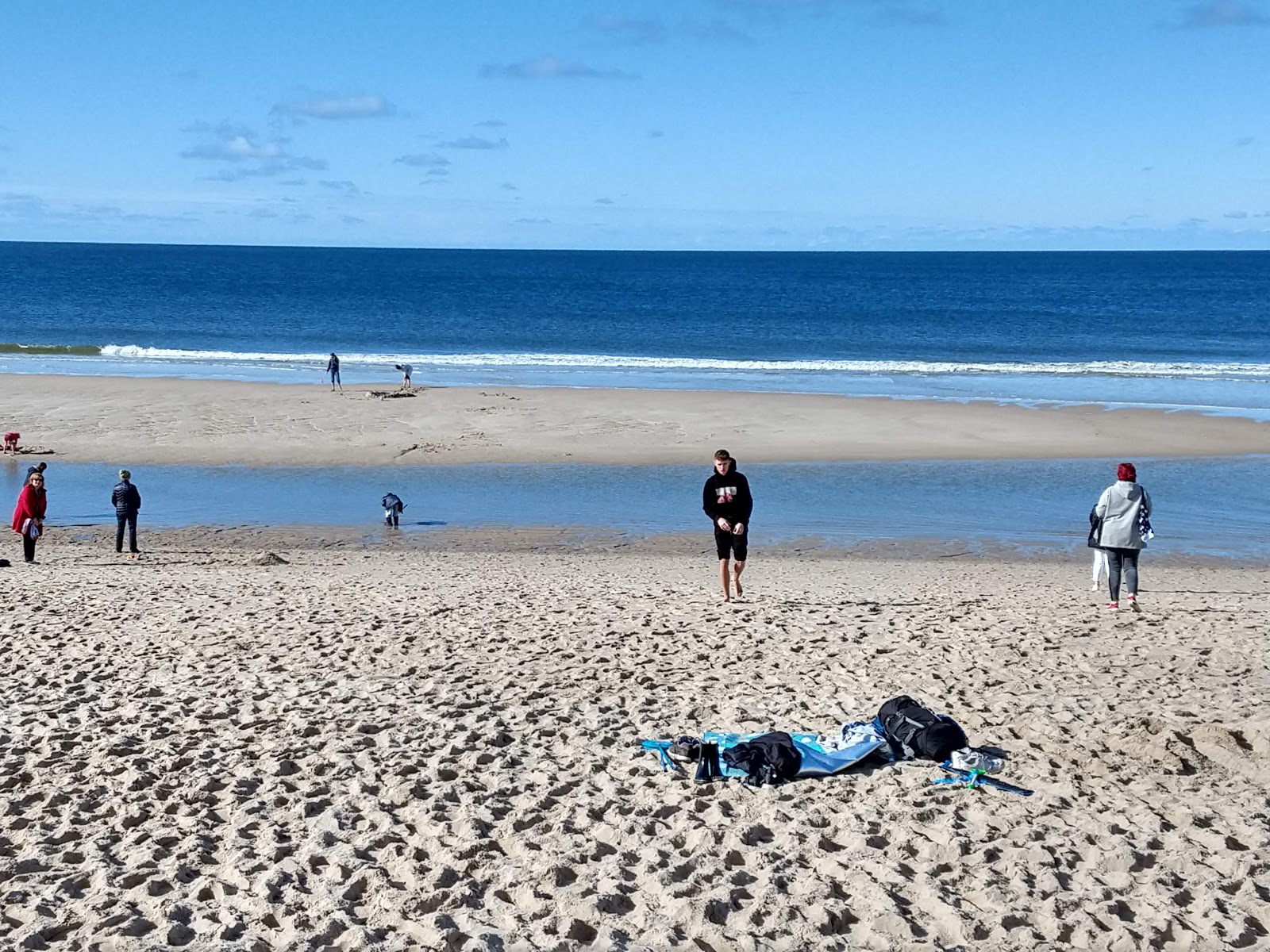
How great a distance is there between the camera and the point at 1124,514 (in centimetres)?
1139

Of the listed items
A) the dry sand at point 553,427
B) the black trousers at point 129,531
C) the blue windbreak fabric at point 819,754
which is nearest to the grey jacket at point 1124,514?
the blue windbreak fabric at point 819,754

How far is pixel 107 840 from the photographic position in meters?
6.08

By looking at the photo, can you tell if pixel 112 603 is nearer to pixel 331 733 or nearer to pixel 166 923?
pixel 331 733

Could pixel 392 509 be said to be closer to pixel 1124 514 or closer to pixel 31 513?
pixel 31 513

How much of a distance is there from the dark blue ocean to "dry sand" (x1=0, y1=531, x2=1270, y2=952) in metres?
25.2

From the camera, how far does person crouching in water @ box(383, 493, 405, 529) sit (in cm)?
1764

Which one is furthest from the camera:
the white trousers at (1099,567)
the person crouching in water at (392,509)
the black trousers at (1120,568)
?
the person crouching in water at (392,509)

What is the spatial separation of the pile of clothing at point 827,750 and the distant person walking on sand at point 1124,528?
15.2ft

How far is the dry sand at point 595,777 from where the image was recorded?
17.5ft

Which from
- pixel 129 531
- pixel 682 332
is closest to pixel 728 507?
pixel 129 531

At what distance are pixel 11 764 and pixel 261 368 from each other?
36.9 meters

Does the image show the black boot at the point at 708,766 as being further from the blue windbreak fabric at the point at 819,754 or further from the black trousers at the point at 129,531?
the black trousers at the point at 129,531

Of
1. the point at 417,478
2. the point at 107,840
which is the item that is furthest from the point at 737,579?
the point at 417,478

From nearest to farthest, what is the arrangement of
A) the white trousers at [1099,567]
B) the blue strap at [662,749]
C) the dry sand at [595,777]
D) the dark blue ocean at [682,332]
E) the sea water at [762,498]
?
the dry sand at [595,777] < the blue strap at [662,749] < the white trousers at [1099,567] < the sea water at [762,498] < the dark blue ocean at [682,332]
